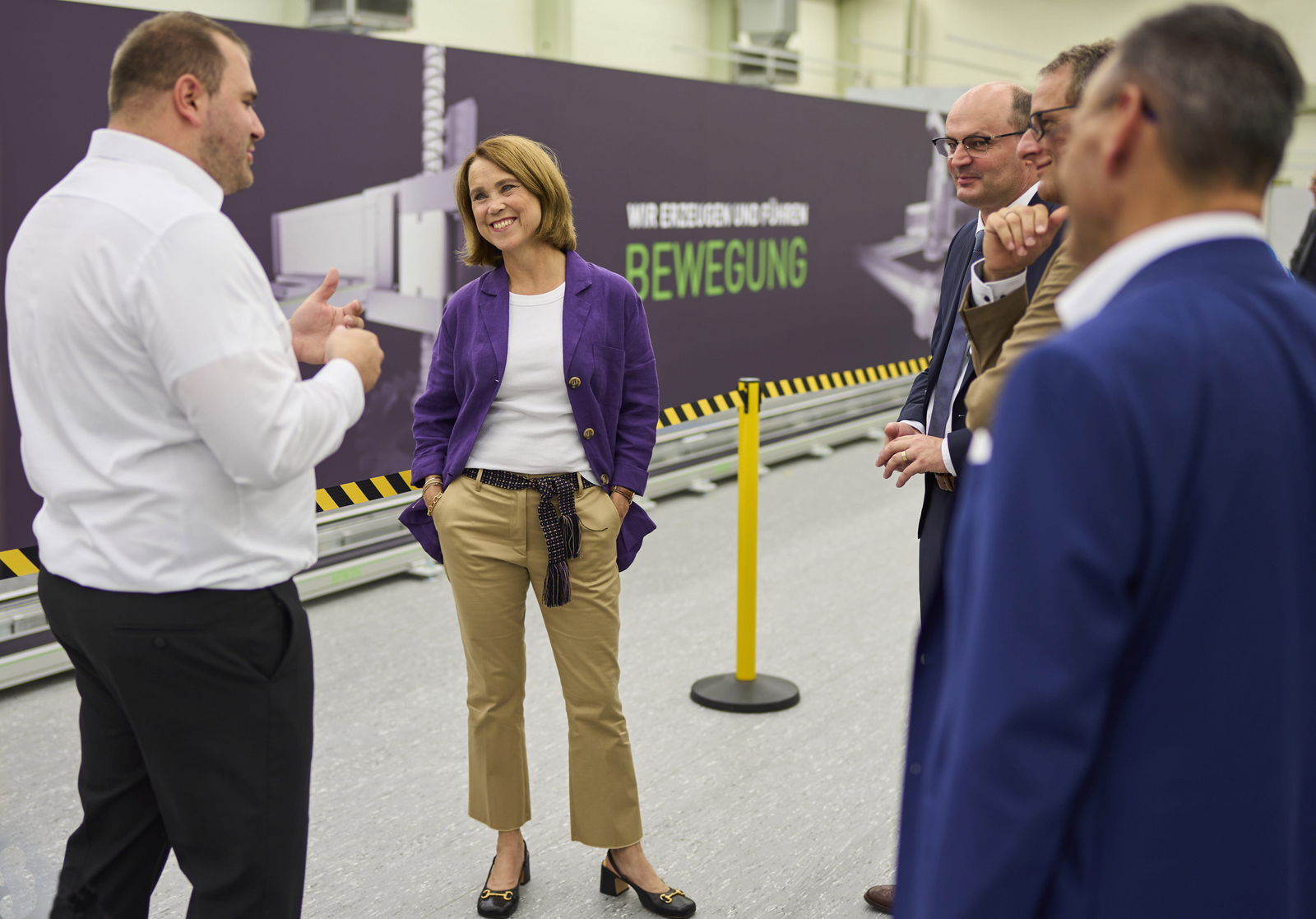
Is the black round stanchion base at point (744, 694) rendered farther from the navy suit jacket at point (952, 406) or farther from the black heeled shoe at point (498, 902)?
the navy suit jacket at point (952, 406)

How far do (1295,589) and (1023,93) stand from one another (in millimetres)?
1679

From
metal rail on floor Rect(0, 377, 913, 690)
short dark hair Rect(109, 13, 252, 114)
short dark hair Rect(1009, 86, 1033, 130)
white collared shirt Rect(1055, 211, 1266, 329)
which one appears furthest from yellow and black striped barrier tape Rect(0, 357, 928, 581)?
white collared shirt Rect(1055, 211, 1266, 329)

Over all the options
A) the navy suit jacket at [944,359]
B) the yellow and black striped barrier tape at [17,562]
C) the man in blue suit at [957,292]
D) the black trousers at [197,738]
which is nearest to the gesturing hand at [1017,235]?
the navy suit jacket at [944,359]

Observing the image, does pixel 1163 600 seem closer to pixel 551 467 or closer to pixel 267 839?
pixel 267 839

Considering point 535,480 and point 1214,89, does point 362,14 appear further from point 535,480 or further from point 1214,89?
point 1214,89

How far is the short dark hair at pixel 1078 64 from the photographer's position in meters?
1.91

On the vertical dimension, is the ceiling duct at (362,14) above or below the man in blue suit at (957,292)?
above

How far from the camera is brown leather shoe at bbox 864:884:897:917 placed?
8.86 feet

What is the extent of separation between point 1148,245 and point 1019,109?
1530 millimetres

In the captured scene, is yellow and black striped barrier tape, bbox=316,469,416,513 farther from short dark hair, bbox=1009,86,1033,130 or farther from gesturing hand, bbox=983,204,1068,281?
gesturing hand, bbox=983,204,1068,281

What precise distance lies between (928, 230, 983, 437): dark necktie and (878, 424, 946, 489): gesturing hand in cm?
5

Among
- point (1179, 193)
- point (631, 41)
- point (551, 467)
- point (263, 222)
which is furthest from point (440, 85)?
point (631, 41)

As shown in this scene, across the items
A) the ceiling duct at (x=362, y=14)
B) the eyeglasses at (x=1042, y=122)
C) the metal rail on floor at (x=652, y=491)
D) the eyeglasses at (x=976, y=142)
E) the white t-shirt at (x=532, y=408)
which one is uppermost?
the ceiling duct at (x=362, y=14)

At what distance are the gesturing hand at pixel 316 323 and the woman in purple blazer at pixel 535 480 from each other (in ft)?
1.90
